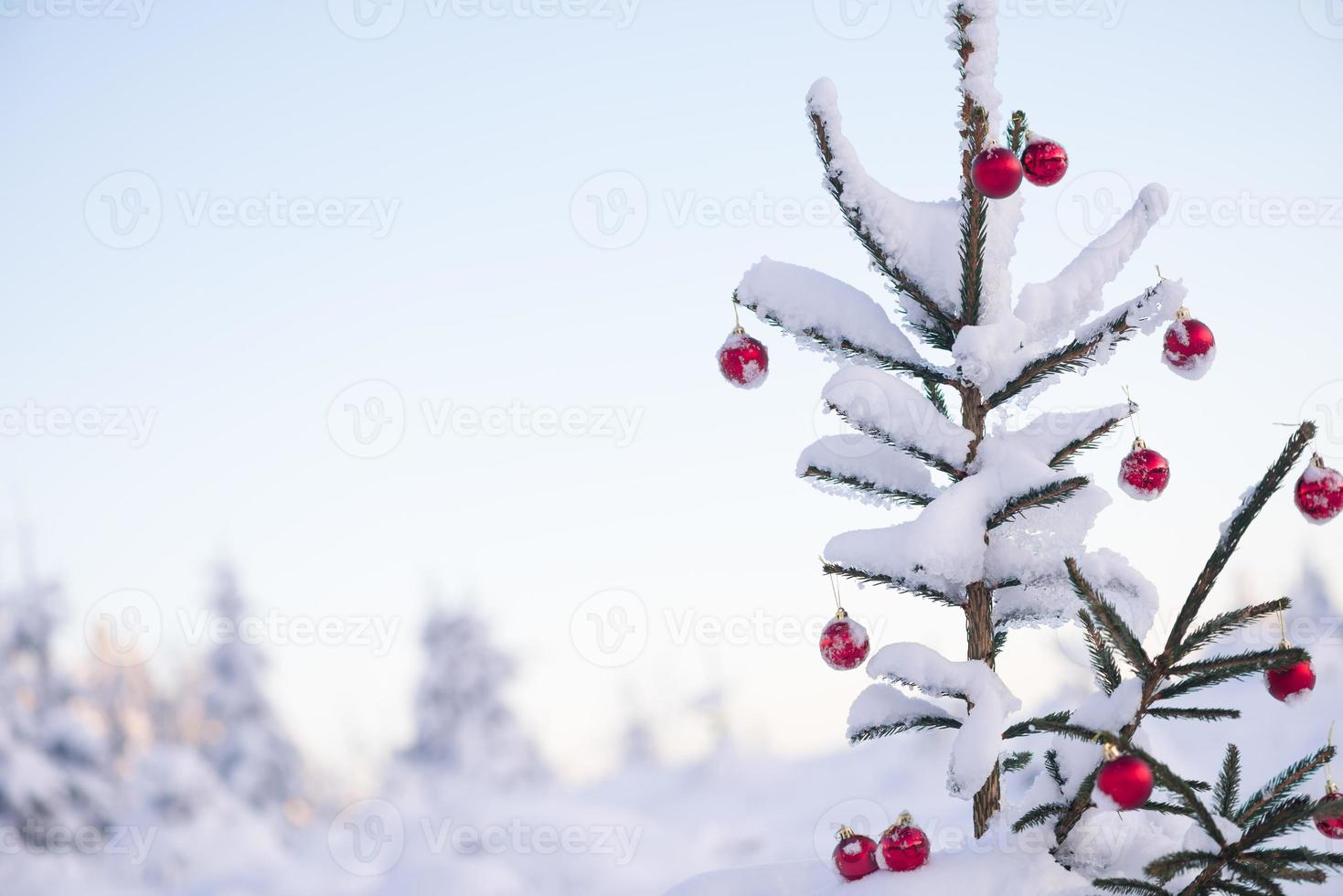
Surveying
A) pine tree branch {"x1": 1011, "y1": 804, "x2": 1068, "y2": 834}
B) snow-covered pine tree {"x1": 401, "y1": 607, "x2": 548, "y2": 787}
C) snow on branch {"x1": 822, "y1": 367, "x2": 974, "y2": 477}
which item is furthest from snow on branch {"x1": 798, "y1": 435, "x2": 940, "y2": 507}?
snow-covered pine tree {"x1": 401, "y1": 607, "x2": 548, "y2": 787}

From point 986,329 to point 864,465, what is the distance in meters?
0.58

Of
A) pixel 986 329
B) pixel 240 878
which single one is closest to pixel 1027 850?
pixel 986 329

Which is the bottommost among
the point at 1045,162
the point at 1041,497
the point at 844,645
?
the point at 844,645

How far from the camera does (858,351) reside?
9.74ft

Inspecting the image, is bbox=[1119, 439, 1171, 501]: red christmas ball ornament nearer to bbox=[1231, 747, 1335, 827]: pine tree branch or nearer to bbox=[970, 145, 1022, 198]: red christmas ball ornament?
bbox=[1231, 747, 1335, 827]: pine tree branch

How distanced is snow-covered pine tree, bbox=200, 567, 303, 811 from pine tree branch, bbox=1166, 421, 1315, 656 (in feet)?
57.9

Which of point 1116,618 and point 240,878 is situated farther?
point 240,878

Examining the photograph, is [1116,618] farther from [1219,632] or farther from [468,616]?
[468,616]

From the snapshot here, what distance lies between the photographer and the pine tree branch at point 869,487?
9.48 ft

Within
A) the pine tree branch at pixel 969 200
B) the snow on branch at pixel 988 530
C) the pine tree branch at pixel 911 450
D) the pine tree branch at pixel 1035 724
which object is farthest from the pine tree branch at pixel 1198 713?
the pine tree branch at pixel 969 200

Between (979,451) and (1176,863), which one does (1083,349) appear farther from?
(1176,863)

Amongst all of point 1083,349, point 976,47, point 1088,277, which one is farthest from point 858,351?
point 976,47

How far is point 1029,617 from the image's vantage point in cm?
294

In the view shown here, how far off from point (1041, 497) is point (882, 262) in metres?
0.93
